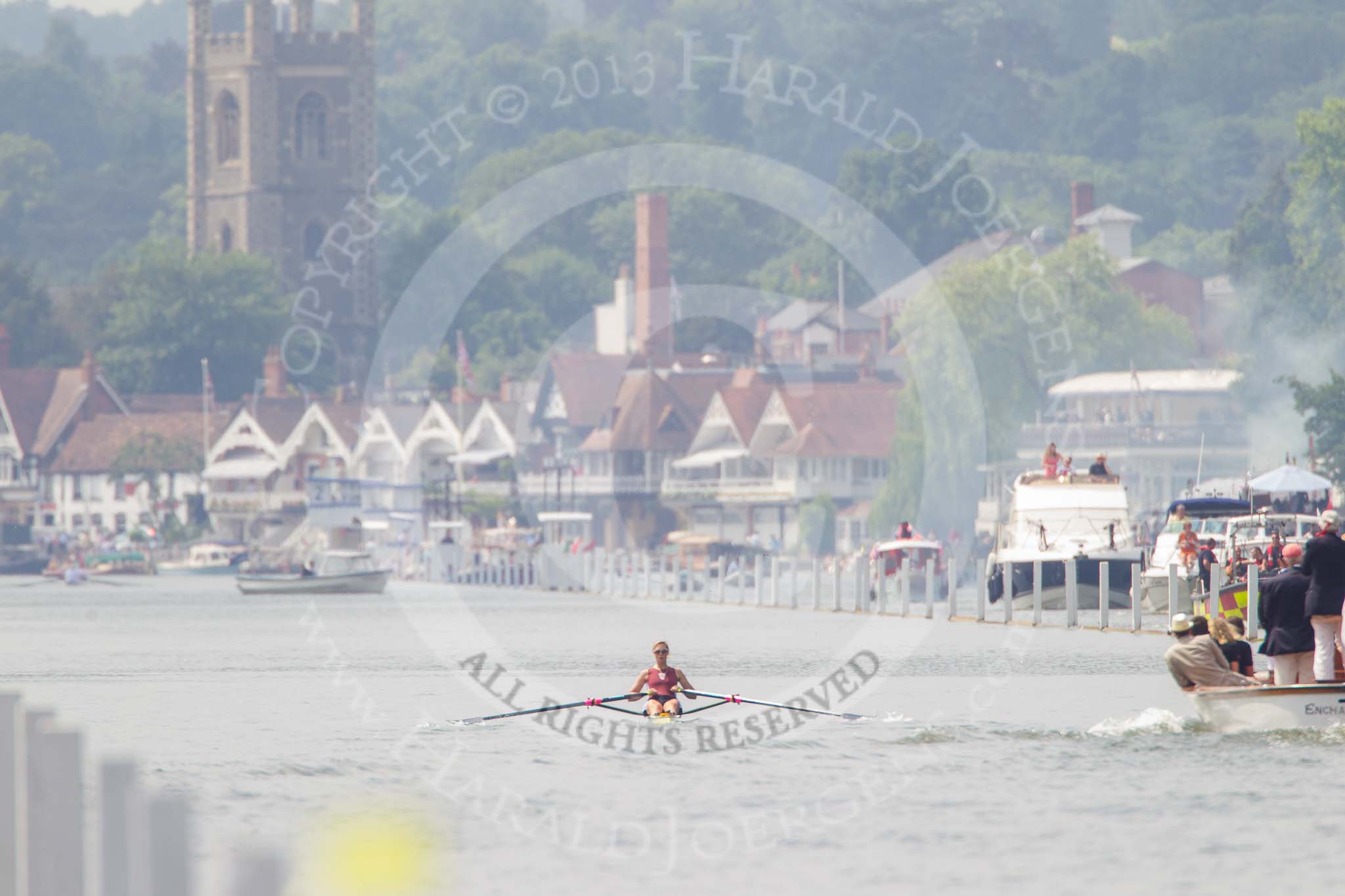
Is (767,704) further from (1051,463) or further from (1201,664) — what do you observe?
(1051,463)

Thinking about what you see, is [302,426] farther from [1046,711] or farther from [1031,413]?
[1046,711]

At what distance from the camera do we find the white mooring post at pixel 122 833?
16.1 m

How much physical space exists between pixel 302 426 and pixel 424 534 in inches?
850

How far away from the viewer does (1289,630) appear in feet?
115

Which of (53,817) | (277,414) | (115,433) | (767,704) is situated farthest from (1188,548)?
(115,433)

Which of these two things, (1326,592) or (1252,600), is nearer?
(1326,592)

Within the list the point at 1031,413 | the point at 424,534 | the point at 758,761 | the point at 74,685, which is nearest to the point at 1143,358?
the point at 1031,413

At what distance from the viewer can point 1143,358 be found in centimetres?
15125

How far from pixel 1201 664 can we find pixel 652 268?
154m

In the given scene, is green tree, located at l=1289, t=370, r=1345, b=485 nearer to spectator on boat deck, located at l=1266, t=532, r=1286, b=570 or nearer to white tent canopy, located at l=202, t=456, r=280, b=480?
spectator on boat deck, located at l=1266, t=532, r=1286, b=570

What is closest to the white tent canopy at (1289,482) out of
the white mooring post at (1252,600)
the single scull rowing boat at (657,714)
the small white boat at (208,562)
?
the white mooring post at (1252,600)

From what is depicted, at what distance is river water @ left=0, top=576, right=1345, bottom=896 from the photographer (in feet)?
92.1

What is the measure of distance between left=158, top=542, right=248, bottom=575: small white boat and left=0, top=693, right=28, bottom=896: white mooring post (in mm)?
152137

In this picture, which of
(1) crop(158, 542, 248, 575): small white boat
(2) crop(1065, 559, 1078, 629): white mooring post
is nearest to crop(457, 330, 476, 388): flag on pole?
(1) crop(158, 542, 248, 575): small white boat
